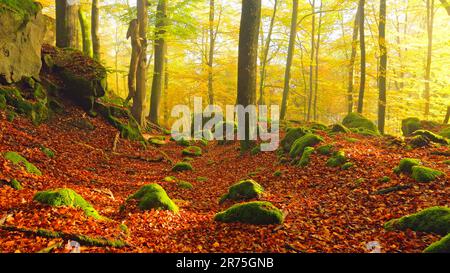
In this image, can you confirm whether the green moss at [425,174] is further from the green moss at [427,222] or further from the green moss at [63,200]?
the green moss at [63,200]

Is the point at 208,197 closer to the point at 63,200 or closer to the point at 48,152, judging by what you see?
the point at 63,200

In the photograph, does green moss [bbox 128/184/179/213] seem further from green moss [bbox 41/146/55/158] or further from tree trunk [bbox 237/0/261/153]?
tree trunk [bbox 237/0/261/153]

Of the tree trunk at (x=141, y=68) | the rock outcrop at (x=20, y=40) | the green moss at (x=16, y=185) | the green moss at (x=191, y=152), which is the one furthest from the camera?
the green moss at (x=191, y=152)

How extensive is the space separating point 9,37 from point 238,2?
17.8 m

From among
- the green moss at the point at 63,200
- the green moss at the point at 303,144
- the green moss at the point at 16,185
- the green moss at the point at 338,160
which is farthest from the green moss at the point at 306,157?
the green moss at the point at 16,185

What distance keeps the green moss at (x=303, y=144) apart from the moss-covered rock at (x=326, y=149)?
60 centimetres

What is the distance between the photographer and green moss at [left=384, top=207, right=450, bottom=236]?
4195 mm

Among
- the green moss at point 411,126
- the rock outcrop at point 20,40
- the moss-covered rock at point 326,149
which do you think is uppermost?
the rock outcrop at point 20,40

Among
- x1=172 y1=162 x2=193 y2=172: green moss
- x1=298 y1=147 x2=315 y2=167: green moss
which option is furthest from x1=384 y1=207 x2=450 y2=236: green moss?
x1=172 y1=162 x2=193 y2=172: green moss

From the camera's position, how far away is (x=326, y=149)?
8.92 metres

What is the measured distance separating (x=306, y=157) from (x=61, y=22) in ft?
34.9

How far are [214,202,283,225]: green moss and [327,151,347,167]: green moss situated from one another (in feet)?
11.4

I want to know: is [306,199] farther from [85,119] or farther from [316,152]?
[85,119]

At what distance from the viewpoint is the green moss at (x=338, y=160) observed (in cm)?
790
